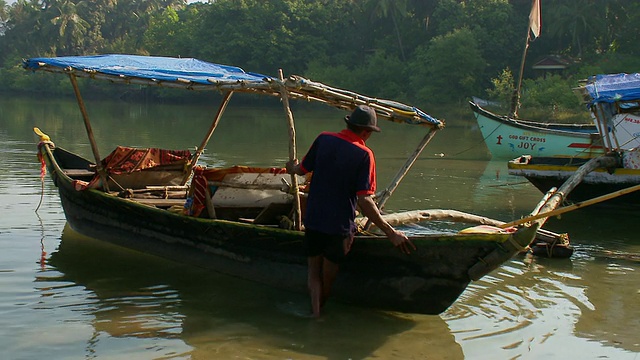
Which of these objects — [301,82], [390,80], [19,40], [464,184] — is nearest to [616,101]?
[464,184]

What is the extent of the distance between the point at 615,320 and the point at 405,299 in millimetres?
1997

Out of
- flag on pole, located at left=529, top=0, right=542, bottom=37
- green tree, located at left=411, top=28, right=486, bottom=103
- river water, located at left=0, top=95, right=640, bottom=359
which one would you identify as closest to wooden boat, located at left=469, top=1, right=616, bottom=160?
flag on pole, located at left=529, top=0, right=542, bottom=37

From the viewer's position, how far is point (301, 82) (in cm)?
614

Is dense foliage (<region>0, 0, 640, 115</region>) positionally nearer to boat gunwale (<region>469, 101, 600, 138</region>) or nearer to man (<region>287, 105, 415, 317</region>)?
boat gunwale (<region>469, 101, 600, 138</region>)

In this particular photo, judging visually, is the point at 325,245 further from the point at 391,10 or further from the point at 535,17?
the point at 391,10

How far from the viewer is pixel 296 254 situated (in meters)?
6.30

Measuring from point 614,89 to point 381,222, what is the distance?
6356 mm

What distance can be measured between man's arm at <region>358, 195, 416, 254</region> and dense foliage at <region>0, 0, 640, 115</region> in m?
26.5

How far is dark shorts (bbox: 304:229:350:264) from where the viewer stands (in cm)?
562

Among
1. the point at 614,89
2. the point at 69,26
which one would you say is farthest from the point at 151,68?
the point at 69,26

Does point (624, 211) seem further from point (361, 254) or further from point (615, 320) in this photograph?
point (361, 254)

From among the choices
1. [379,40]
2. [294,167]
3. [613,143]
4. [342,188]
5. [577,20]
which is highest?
[379,40]

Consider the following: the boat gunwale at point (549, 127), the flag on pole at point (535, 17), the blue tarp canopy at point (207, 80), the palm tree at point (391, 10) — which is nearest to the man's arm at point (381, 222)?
the blue tarp canopy at point (207, 80)

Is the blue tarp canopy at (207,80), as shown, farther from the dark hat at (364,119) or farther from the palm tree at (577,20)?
the palm tree at (577,20)
